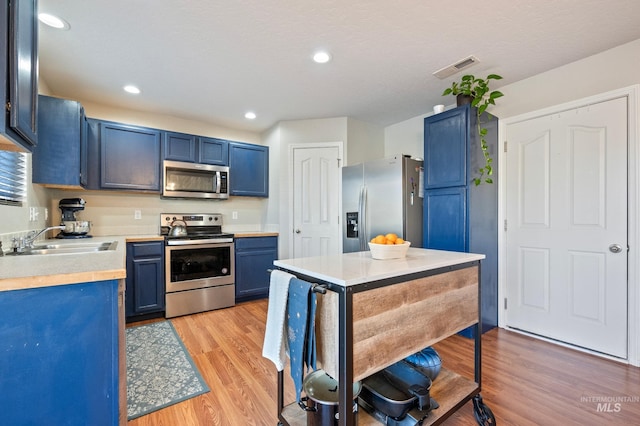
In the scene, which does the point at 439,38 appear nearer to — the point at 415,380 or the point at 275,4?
the point at 275,4

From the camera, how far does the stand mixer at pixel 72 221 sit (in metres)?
2.78

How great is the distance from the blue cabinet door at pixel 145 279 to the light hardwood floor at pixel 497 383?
2.05 ft

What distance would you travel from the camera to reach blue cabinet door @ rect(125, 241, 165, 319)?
2953mm

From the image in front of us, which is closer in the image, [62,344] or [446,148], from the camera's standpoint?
[62,344]

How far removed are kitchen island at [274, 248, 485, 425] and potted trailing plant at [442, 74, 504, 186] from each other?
1.34 meters

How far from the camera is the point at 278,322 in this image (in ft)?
4.12

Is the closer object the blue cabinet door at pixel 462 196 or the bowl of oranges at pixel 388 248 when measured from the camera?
the bowl of oranges at pixel 388 248

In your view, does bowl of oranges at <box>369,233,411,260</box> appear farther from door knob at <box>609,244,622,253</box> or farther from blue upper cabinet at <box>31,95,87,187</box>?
blue upper cabinet at <box>31,95,87,187</box>

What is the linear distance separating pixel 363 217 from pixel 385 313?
2128 millimetres

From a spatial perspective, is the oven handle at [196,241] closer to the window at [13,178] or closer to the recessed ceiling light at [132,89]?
the window at [13,178]

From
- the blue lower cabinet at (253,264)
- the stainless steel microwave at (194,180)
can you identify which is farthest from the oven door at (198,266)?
the stainless steel microwave at (194,180)

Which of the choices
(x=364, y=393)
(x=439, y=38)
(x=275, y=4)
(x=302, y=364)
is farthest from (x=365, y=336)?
(x=439, y=38)

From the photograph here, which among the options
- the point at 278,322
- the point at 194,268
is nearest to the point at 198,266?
the point at 194,268

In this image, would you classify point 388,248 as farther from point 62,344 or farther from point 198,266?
point 198,266
